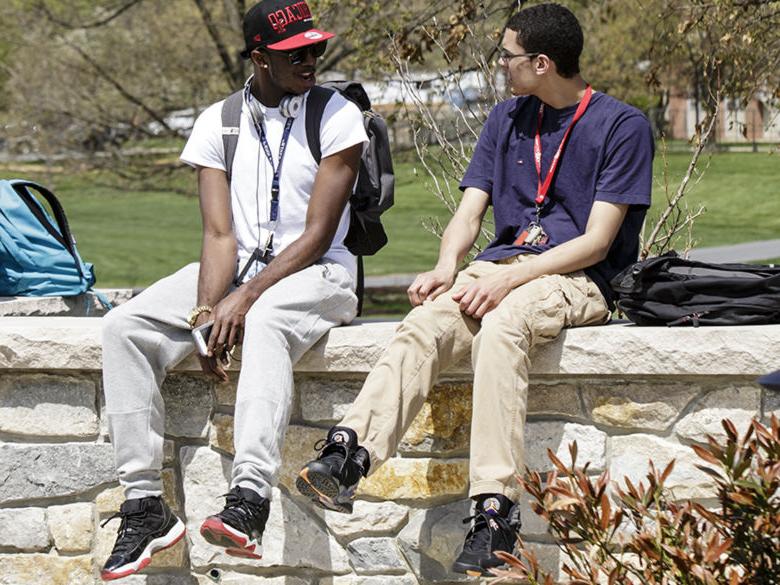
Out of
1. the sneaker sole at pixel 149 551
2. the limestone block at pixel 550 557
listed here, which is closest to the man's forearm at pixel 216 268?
the sneaker sole at pixel 149 551

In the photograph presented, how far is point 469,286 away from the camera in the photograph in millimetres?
3980

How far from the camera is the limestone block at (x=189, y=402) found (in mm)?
4305

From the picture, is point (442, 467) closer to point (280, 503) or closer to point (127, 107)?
point (280, 503)

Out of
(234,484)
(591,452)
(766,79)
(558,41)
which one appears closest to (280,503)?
(234,484)

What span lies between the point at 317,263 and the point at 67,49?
1183 centimetres

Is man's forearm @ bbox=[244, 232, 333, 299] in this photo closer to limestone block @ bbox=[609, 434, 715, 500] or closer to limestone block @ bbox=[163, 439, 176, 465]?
limestone block @ bbox=[163, 439, 176, 465]

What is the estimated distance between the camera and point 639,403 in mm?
3918

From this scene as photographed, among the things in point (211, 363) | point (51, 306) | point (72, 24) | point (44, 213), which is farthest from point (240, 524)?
point (72, 24)

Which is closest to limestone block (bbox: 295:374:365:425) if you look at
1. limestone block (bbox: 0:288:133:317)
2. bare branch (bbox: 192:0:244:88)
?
limestone block (bbox: 0:288:133:317)

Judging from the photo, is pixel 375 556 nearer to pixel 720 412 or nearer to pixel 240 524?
pixel 240 524

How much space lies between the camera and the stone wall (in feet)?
12.6

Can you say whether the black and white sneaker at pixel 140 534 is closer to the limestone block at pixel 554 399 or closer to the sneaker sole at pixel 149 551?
the sneaker sole at pixel 149 551

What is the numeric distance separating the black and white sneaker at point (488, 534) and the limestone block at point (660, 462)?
1.57ft

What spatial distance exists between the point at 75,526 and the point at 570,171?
2062 millimetres
